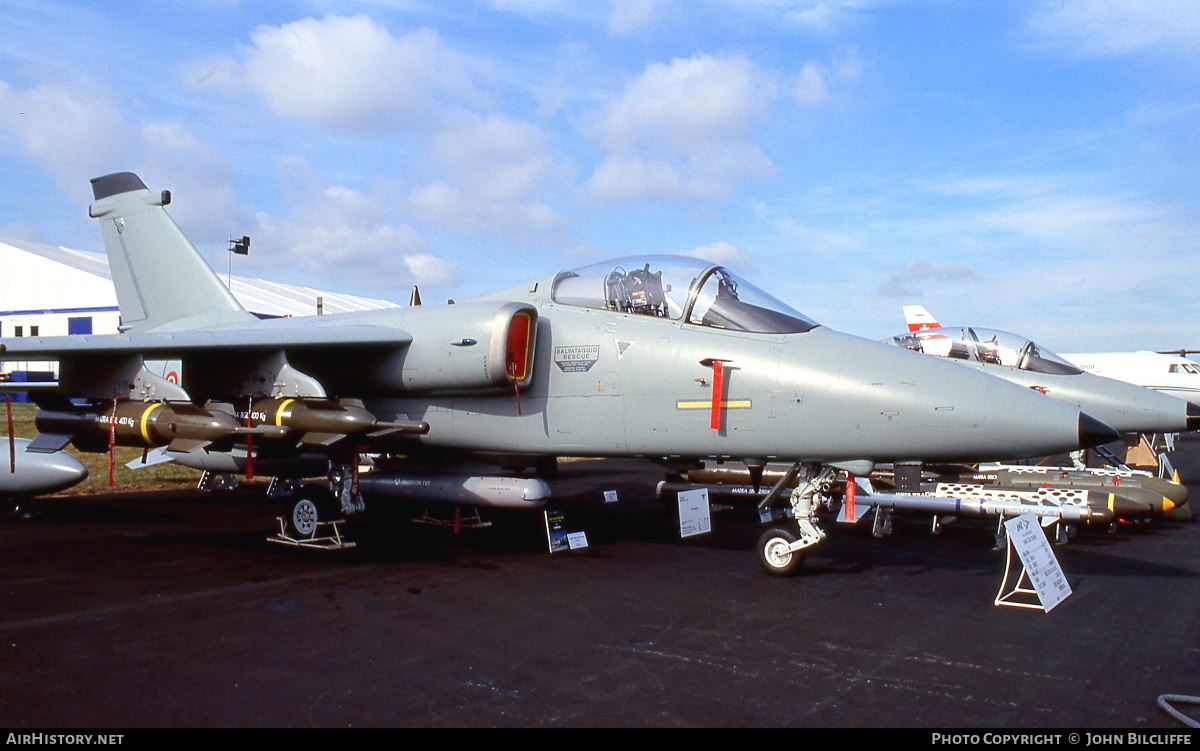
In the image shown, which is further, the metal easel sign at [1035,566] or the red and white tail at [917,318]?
the red and white tail at [917,318]

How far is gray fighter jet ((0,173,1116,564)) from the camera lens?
6504 millimetres

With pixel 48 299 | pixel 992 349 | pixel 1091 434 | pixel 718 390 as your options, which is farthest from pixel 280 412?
pixel 48 299

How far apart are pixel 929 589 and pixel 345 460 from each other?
5843 mm

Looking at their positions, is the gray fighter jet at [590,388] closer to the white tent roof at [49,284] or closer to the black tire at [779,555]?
the black tire at [779,555]

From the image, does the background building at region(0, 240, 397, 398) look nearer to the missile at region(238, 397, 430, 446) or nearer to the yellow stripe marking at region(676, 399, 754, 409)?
the missile at region(238, 397, 430, 446)

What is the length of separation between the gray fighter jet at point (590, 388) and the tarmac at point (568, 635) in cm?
103

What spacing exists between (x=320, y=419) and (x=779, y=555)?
442 cm

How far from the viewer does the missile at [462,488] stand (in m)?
8.20

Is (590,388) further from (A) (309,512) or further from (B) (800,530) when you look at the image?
(A) (309,512)

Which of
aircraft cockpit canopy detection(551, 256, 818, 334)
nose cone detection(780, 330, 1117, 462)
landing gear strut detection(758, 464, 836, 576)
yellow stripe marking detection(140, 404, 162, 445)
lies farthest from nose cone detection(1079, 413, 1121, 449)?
yellow stripe marking detection(140, 404, 162, 445)

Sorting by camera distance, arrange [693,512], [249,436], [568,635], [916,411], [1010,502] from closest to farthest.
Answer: [568,635] < [916,411] < [249,436] < [693,512] < [1010,502]

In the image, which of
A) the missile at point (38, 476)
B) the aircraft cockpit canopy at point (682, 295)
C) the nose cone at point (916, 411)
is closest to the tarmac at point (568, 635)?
the missile at point (38, 476)

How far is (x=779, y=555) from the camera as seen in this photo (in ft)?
23.6

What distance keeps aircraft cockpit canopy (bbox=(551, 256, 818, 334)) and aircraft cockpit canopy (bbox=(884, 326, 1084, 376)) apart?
522 centimetres
